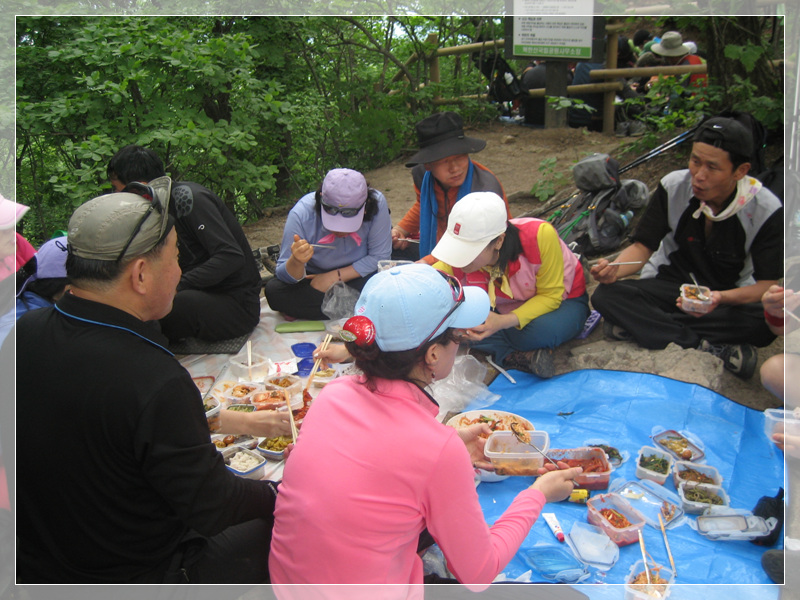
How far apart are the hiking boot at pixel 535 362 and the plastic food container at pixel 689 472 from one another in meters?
1.05

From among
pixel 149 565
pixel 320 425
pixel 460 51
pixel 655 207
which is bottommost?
pixel 149 565

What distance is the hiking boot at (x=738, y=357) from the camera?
3213mm

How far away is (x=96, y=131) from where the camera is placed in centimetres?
476

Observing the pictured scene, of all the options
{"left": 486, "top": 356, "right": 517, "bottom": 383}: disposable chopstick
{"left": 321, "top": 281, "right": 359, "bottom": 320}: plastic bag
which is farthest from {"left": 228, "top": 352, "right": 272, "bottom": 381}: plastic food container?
{"left": 486, "top": 356, "right": 517, "bottom": 383}: disposable chopstick

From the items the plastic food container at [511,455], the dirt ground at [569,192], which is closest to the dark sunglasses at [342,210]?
the dirt ground at [569,192]

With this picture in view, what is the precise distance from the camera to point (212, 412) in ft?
8.75

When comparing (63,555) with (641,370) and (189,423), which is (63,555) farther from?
(641,370)

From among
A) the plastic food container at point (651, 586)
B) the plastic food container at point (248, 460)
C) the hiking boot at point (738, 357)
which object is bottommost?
the plastic food container at point (651, 586)

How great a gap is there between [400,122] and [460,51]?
4.65 ft

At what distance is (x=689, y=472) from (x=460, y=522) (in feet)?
4.61

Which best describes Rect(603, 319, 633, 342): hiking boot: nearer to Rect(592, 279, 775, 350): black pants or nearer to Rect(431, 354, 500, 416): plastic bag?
Rect(592, 279, 775, 350): black pants

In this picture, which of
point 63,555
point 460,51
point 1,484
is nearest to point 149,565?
point 63,555

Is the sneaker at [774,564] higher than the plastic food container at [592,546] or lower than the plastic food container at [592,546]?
higher

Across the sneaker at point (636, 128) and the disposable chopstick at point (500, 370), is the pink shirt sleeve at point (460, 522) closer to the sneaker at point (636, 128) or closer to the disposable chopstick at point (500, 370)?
the disposable chopstick at point (500, 370)
